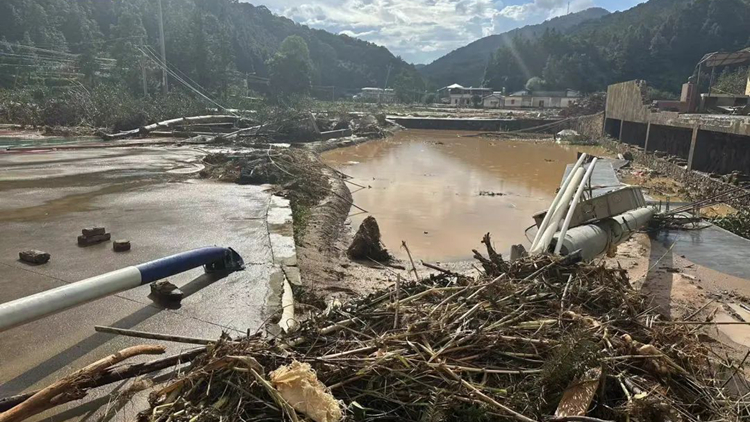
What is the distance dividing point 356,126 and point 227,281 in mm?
30964

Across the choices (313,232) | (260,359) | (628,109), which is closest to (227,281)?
(260,359)

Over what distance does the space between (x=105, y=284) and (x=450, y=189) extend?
14.1 meters

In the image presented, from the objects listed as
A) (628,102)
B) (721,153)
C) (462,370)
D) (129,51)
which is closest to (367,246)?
(462,370)

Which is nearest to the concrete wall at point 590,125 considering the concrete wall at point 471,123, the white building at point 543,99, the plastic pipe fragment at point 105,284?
the concrete wall at point 471,123

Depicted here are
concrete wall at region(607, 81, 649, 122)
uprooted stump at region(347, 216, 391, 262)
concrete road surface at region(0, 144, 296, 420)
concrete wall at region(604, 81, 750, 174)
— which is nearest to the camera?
concrete road surface at region(0, 144, 296, 420)

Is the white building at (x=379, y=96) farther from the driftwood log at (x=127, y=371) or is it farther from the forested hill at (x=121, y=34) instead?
the driftwood log at (x=127, y=371)

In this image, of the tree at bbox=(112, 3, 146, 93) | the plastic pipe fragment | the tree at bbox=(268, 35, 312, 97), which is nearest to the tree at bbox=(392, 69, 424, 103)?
the tree at bbox=(268, 35, 312, 97)

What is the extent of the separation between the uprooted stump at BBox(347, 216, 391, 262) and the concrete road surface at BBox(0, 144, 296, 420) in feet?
4.07

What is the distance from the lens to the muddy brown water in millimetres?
11195

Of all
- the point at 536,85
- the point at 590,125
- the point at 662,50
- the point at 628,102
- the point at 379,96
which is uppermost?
the point at 662,50

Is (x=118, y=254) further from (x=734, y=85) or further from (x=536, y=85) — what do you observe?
(x=536, y=85)

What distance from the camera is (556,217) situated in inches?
209

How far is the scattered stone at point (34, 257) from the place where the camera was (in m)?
5.40

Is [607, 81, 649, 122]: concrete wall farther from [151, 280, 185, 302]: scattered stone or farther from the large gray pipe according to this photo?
[151, 280, 185, 302]: scattered stone
